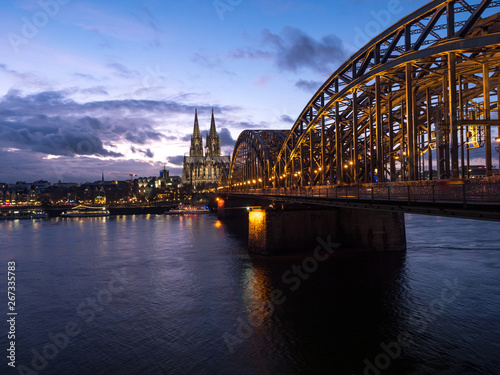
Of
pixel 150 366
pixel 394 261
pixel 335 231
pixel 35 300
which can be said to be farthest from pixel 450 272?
pixel 35 300

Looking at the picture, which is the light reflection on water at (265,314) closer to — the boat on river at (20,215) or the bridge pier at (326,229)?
the bridge pier at (326,229)

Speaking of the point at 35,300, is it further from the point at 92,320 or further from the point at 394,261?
the point at 394,261

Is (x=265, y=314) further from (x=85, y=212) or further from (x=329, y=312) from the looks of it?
(x=85, y=212)

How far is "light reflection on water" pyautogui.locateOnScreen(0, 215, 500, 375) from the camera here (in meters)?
20.7

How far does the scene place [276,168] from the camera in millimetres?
75812

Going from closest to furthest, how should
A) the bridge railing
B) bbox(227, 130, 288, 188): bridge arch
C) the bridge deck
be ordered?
the bridge deck, the bridge railing, bbox(227, 130, 288, 188): bridge arch

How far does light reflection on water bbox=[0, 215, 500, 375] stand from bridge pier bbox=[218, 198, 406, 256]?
2166mm

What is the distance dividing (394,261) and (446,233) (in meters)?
28.1

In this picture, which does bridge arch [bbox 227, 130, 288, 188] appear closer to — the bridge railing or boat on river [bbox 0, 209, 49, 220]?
the bridge railing

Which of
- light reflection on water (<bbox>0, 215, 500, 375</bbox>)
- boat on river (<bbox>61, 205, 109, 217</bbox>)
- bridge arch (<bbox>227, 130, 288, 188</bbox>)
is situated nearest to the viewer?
light reflection on water (<bbox>0, 215, 500, 375</bbox>)

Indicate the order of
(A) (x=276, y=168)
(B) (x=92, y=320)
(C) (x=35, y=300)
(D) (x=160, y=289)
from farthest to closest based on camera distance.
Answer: (A) (x=276, y=168) → (D) (x=160, y=289) → (C) (x=35, y=300) → (B) (x=92, y=320)

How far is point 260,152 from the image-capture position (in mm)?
94000

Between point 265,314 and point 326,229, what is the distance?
2225 centimetres

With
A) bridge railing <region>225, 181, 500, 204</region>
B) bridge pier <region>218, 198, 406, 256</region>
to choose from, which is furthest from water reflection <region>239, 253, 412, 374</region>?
bridge railing <region>225, 181, 500, 204</region>
